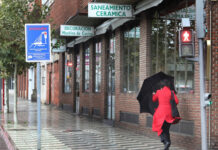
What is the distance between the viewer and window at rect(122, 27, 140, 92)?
49.2 feet

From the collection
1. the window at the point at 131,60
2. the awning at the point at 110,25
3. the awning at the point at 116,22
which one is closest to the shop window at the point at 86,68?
the awning at the point at 116,22

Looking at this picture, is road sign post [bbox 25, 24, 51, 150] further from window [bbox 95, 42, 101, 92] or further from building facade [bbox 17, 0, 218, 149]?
window [bbox 95, 42, 101, 92]

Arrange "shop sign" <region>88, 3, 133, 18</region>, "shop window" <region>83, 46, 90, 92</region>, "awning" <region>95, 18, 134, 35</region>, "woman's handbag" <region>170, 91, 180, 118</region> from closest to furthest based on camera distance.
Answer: "woman's handbag" <region>170, 91, 180, 118</region> < "shop sign" <region>88, 3, 133, 18</region> < "awning" <region>95, 18, 134, 35</region> < "shop window" <region>83, 46, 90, 92</region>

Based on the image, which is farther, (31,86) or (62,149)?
(31,86)

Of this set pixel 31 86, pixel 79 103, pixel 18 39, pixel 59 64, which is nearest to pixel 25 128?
pixel 18 39

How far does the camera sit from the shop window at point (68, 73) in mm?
25484

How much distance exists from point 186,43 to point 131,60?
8.17 m

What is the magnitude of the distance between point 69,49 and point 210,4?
15.8m

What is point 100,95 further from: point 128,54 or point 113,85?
point 128,54

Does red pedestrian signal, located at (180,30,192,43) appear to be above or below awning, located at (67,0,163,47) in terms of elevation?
below

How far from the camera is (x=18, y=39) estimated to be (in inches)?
647

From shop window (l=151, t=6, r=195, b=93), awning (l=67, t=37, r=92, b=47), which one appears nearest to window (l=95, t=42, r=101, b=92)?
awning (l=67, t=37, r=92, b=47)

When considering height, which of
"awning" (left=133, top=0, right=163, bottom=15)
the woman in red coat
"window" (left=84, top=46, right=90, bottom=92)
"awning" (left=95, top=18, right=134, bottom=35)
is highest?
"awning" (left=133, top=0, right=163, bottom=15)

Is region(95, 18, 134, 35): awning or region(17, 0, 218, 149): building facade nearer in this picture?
region(17, 0, 218, 149): building facade
